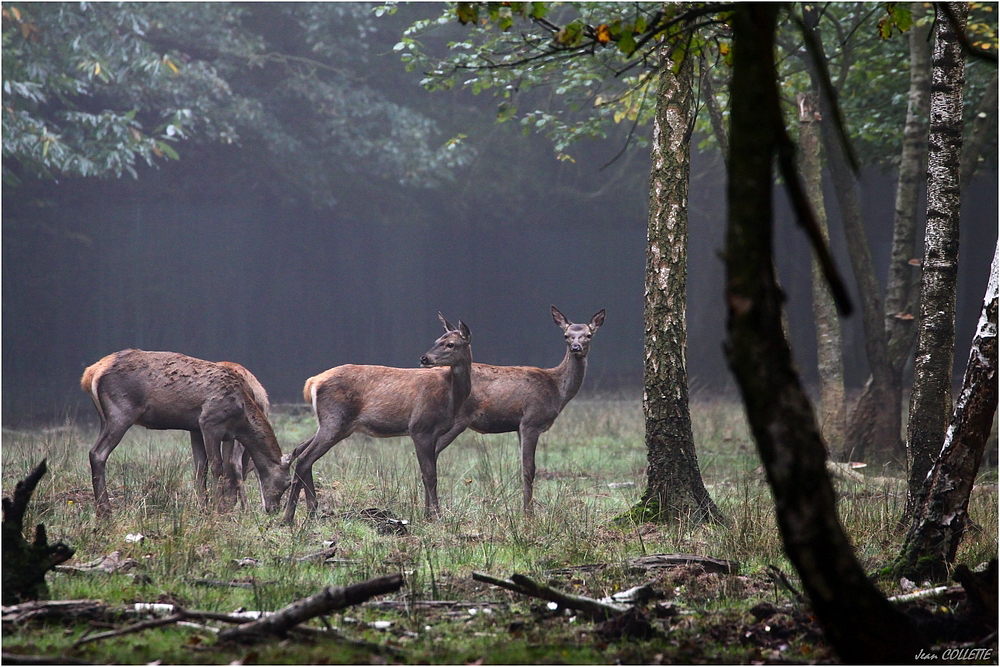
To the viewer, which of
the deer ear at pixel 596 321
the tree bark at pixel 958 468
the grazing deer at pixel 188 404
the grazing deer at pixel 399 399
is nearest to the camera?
the tree bark at pixel 958 468

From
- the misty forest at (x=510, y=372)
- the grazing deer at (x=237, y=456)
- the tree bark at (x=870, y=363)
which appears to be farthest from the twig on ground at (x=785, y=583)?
the tree bark at (x=870, y=363)

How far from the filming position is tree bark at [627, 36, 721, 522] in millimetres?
6348

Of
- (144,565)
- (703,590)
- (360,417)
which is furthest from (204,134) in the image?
(703,590)

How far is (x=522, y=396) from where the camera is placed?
28.4 feet

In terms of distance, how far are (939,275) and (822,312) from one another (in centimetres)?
482

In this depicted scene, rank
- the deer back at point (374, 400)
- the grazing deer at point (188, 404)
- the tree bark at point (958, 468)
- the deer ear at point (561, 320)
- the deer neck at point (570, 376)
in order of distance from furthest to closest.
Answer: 1. the deer ear at point (561, 320)
2. the deer neck at point (570, 376)
3. the deer back at point (374, 400)
4. the grazing deer at point (188, 404)
5. the tree bark at point (958, 468)

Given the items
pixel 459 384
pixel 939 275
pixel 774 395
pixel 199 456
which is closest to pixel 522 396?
pixel 459 384

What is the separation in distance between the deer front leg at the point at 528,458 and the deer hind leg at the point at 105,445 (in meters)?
3.26

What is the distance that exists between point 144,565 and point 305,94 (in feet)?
56.0

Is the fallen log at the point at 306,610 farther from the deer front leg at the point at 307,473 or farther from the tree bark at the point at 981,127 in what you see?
the tree bark at the point at 981,127

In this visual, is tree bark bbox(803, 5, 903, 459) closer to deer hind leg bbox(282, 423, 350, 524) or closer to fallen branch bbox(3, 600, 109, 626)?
deer hind leg bbox(282, 423, 350, 524)

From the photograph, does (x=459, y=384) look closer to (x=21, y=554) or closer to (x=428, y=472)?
(x=428, y=472)

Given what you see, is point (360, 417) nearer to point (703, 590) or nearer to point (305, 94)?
point (703, 590)

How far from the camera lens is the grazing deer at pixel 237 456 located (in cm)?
764
